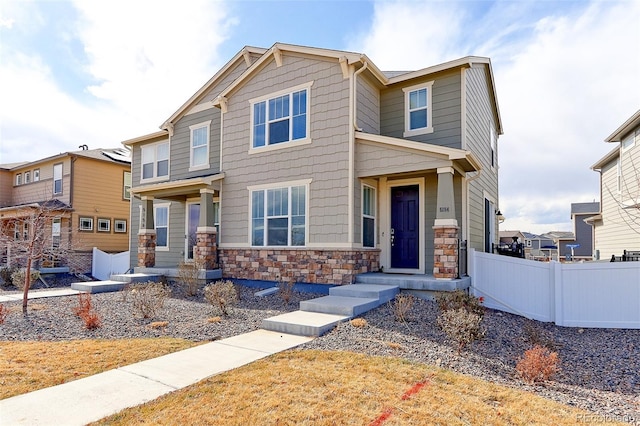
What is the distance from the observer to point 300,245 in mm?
10602

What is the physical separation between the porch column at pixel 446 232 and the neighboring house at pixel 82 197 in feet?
55.1

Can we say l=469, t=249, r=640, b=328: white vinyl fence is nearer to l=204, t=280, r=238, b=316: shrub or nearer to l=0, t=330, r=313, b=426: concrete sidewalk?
l=0, t=330, r=313, b=426: concrete sidewalk

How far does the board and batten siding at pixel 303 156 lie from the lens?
10070 millimetres

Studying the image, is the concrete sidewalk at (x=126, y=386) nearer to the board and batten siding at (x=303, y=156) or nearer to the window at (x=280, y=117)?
the board and batten siding at (x=303, y=156)

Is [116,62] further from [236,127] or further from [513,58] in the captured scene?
[513,58]

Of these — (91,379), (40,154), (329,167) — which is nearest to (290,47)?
(329,167)

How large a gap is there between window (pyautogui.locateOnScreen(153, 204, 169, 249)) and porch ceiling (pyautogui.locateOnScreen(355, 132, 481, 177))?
9.04 meters

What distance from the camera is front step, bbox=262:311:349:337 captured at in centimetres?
630

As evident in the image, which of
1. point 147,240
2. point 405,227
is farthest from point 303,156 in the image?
point 147,240

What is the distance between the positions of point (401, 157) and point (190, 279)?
21.7 ft

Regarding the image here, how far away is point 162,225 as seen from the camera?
15469 mm

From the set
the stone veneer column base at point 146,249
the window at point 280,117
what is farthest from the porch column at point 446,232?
the stone veneer column base at point 146,249

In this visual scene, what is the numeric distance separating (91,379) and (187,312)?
13.2 feet

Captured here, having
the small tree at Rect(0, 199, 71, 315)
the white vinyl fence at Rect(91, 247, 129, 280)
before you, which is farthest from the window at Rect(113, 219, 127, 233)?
the white vinyl fence at Rect(91, 247, 129, 280)
